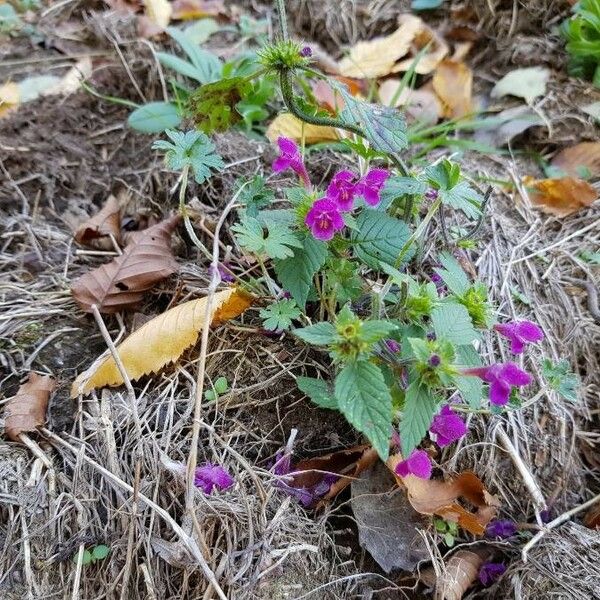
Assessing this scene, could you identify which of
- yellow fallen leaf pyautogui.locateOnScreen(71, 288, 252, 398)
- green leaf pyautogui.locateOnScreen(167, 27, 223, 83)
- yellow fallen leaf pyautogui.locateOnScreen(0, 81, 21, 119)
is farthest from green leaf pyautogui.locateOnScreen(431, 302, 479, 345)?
yellow fallen leaf pyautogui.locateOnScreen(0, 81, 21, 119)

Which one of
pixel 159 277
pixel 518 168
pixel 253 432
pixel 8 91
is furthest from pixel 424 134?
pixel 8 91

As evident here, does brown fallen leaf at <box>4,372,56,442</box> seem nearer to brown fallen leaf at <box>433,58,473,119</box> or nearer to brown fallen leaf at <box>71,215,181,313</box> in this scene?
brown fallen leaf at <box>71,215,181,313</box>

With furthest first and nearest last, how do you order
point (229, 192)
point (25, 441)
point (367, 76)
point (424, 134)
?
point (367, 76) < point (424, 134) < point (229, 192) < point (25, 441)

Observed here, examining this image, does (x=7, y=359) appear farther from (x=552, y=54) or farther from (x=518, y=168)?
(x=552, y=54)

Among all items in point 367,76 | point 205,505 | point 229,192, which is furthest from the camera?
point 367,76

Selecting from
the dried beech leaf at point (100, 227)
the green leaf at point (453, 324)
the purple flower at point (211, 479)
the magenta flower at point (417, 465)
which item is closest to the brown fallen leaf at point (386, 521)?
the magenta flower at point (417, 465)

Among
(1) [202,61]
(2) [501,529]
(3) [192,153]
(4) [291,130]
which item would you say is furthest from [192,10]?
Answer: (2) [501,529]

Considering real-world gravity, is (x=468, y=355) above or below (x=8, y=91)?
below
